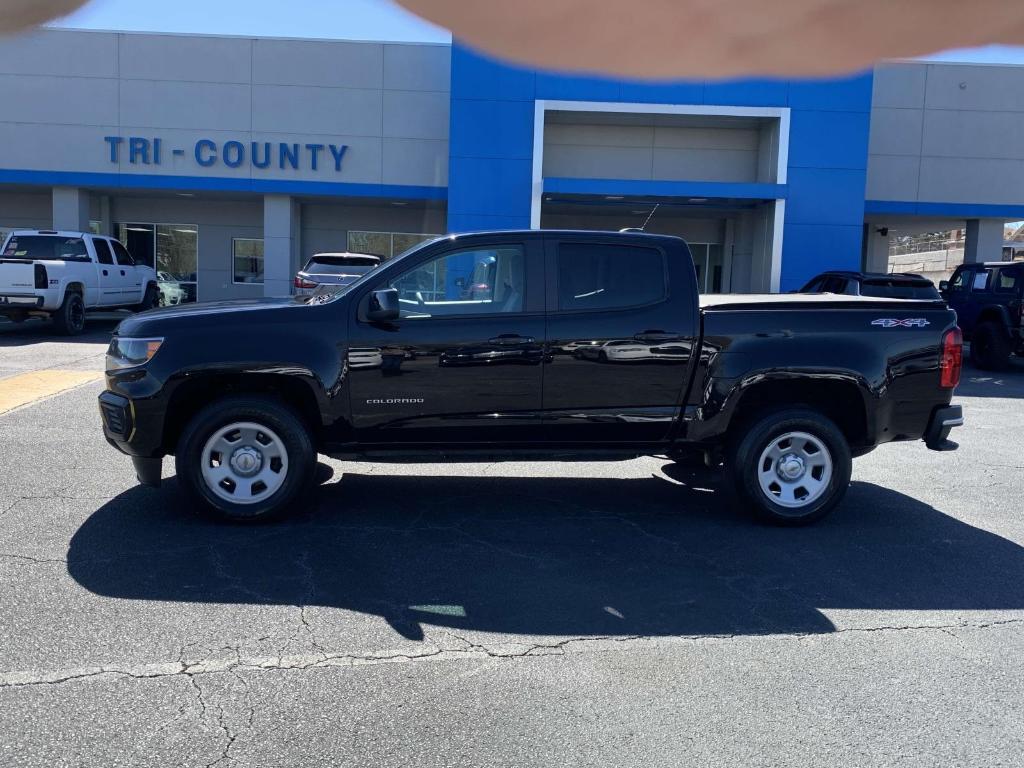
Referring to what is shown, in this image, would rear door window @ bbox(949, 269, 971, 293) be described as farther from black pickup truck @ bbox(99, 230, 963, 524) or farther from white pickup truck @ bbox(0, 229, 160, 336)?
white pickup truck @ bbox(0, 229, 160, 336)

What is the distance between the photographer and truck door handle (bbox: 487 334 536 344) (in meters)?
5.88

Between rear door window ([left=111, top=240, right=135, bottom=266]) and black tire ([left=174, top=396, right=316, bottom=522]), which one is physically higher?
rear door window ([left=111, top=240, right=135, bottom=266])

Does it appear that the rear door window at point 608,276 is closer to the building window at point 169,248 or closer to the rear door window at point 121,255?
the rear door window at point 121,255

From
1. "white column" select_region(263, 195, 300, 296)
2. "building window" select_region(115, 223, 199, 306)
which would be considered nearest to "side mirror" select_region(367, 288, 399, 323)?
"white column" select_region(263, 195, 300, 296)

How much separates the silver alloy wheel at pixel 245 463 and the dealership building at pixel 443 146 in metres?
15.5

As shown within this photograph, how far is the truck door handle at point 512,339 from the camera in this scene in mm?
5882

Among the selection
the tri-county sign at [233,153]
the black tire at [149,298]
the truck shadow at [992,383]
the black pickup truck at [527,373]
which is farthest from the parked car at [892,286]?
the black tire at [149,298]

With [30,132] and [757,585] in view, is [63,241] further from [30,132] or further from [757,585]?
[757,585]

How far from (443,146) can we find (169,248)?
960cm

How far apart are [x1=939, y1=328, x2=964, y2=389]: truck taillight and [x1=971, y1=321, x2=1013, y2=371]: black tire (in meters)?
11.5

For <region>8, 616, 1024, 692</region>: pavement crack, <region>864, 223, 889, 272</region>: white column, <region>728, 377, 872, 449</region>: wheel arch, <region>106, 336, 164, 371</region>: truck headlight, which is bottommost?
<region>8, 616, 1024, 692</region>: pavement crack

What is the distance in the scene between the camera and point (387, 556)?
527 centimetres

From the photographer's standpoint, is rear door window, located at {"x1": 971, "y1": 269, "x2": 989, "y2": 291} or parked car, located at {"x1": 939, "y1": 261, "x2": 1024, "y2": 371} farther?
rear door window, located at {"x1": 971, "y1": 269, "x2": 989, "y2": 291}

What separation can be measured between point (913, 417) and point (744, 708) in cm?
340
